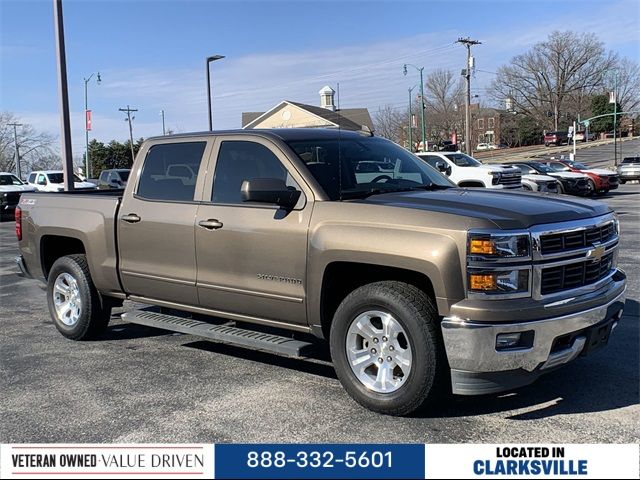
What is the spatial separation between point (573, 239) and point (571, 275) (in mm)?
227

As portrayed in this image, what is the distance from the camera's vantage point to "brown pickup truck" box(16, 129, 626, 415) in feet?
12.4

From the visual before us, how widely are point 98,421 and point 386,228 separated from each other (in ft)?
7.43

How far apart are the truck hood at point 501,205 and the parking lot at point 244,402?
4.18ft

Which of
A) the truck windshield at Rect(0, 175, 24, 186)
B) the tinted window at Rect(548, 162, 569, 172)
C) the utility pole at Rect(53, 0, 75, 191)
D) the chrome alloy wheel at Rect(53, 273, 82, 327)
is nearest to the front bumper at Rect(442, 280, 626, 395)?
the chrome alloy wheel at Rect(53, 273, 82, 327)

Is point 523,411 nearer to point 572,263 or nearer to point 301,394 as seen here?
point 572,263

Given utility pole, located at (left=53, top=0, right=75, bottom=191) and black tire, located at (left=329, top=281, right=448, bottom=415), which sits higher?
utility pole, located at (left=53, top=0, right=75, bottom=191)

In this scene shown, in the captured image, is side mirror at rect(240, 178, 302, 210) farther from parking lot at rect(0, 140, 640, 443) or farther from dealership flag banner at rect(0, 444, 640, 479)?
dealership flag banner at rect(0, 444, 640, 479)

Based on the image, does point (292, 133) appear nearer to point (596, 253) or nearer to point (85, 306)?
point (596, 253)

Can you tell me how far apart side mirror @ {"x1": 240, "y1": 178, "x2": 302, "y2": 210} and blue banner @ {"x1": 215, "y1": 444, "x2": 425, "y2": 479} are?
1626 millimetres

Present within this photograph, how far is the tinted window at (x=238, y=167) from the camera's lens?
16.3 feet

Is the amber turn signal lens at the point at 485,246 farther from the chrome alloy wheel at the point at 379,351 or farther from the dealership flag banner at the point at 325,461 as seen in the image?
the dealership flag banner at the point at 325,461

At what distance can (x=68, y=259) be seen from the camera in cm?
637

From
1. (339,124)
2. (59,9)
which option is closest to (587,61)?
(59,9)

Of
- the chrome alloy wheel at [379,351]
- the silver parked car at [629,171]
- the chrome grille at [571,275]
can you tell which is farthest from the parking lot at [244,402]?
the silver parked car at [629,171]
